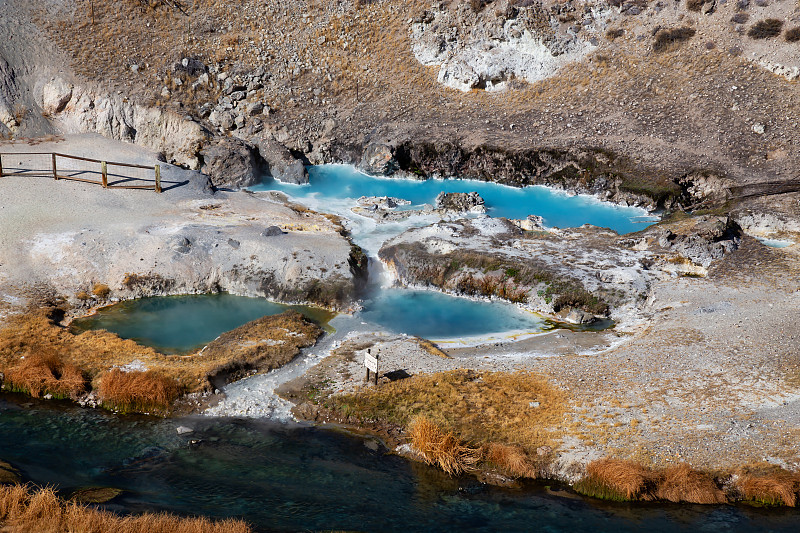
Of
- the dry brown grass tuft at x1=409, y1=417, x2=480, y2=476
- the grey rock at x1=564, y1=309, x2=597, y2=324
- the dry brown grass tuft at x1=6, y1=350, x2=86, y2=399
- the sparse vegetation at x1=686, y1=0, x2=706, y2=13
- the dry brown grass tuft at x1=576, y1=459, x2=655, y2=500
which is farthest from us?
the sparse vegetation at x1=686, y1=0, x2=706, y2=13

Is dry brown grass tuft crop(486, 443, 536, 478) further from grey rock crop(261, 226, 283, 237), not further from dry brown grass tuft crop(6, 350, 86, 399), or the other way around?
grey rock crop(261, 226, 283, 237)

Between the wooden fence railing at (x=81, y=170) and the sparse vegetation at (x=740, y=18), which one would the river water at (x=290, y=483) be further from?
the sparse vegetation at (x=740, y=18)

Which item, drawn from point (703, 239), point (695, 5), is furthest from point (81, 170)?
point (695, 5)

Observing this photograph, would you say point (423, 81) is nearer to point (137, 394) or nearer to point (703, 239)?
point (703, 239)

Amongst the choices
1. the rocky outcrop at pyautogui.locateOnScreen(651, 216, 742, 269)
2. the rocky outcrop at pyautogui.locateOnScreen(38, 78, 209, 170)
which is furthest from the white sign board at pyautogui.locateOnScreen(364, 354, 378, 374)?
the rocky outcrop at pyautogui.locateOnScreen(38, 78, 209, 170)

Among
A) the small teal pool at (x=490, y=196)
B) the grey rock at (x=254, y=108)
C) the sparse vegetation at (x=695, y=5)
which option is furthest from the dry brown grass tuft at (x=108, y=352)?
the sparse vegetation at (x=695, y=5)

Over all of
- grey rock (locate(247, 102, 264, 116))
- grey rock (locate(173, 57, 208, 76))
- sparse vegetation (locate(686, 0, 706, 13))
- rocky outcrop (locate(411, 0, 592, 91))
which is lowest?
grey rock (locate(247, 102, 264, 116))

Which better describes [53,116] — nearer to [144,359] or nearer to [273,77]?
[273,77]
